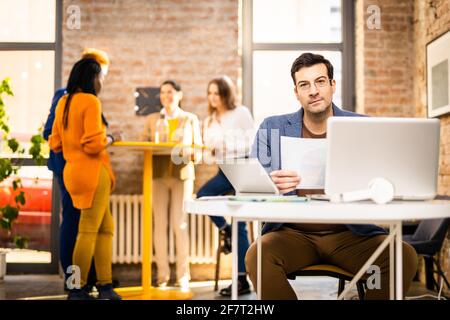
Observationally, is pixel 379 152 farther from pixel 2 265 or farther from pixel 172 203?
pixel 2 265

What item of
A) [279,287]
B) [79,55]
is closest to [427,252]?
[279,287]

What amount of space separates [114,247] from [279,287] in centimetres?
285

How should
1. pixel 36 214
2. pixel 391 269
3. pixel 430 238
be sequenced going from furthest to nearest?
pixel 36 214, pixel 430 238, pixel 391 269

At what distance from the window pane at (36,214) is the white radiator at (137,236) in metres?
0.67

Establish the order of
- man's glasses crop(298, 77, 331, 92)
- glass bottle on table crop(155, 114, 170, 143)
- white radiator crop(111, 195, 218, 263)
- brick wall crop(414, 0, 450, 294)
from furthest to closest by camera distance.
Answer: white radiator crop(111, 195, 218, 263) → brick wall crop(414, 0, 450, 294) → glass bottle on table crop(155, 114, 170, 143) → man's glasses crop(298, 77, 331, 92)

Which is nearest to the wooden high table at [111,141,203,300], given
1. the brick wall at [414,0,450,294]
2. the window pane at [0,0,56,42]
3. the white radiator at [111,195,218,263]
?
the white radiator at [111,195,218,263]

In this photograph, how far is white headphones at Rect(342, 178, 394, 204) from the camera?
4.63 ft

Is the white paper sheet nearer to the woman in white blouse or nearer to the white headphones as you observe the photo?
the white headphones

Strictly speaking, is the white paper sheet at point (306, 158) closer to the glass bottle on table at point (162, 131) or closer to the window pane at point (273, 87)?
the glass bottle on table at point (162, 131)

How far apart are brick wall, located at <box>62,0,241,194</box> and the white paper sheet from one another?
110 inches

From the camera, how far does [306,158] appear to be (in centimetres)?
195

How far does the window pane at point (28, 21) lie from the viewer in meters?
4.90

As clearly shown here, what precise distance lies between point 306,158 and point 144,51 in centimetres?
307

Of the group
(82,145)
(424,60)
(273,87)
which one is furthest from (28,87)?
(424,60)
